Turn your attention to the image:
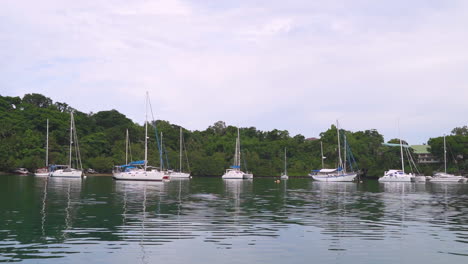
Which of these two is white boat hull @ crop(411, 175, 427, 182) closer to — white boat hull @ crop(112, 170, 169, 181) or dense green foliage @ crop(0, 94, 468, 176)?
dense green foliage @ crop(0, 94, 468, 176)

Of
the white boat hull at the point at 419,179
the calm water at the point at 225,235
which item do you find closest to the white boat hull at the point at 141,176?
the calm water at the point at 225,235

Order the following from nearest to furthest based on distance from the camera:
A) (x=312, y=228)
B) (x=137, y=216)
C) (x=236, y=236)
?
(x=236, y=236), (x=312, y=228), (x=137, y=216)

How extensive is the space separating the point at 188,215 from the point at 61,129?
346 feet

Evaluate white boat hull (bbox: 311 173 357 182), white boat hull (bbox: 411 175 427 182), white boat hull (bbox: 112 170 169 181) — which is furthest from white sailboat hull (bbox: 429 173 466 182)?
white boat hull (bbox: 112 170 169 181)

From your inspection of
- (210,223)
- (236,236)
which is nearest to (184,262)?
(236,236)

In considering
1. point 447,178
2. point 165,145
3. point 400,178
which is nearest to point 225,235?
point 400,178

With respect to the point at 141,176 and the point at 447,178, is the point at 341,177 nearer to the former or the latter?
the point at 447,178

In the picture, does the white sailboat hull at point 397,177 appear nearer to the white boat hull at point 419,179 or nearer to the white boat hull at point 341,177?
the white boat hull at point 419,179

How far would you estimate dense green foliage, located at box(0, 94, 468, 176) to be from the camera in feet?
A: 370

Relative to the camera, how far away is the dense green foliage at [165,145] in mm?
112625

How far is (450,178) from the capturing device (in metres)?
99.4

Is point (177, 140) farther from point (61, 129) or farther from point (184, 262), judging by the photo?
point (184, 262)

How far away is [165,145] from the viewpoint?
13750 cm

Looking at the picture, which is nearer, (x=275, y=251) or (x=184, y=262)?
(x=184, y=262)
